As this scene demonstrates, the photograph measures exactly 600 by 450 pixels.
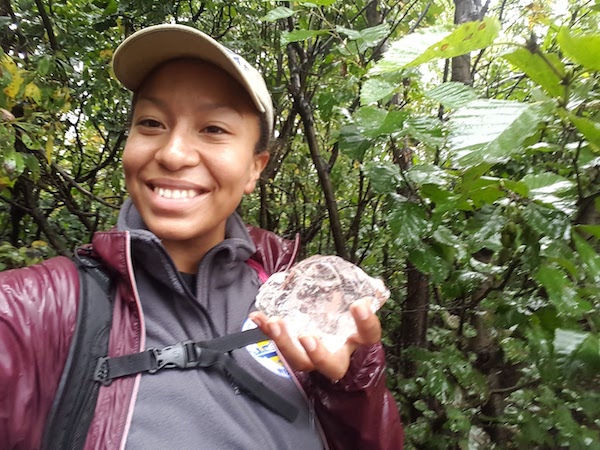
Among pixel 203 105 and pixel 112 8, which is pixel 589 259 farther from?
pixel 112 8

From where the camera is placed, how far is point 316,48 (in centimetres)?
219

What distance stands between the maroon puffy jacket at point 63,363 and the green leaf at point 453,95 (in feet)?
1.82

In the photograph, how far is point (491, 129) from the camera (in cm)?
69

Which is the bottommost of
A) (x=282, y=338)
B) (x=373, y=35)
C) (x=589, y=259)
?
(x=282, y=338)

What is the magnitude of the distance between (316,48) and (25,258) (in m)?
1.59

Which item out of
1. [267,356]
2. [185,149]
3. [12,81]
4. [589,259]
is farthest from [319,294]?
[12,81]

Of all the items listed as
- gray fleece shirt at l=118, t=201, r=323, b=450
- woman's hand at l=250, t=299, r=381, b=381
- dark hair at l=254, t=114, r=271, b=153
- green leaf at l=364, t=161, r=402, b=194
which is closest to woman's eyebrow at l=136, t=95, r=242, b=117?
dark hair at l=254, t=114, r=271, b=153

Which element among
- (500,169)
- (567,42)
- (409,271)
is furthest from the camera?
(409,271)

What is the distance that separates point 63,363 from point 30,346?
0.07m

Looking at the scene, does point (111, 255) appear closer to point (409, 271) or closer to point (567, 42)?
point (567, 42)

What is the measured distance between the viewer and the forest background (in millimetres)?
751

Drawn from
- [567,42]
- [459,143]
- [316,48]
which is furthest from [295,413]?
[316,48]

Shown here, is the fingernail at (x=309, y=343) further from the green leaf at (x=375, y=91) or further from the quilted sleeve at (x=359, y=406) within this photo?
the green leaf at (x=375, y=91)

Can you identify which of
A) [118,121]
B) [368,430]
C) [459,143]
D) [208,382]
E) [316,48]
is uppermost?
[316,48]
